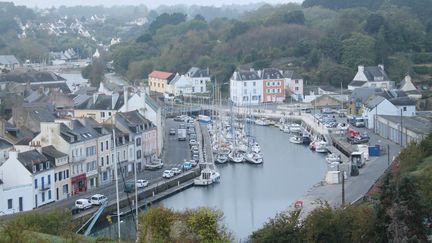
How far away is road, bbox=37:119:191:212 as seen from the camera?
1346 centimetres

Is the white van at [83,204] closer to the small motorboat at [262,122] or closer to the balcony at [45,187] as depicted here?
the balcony at [45,187]

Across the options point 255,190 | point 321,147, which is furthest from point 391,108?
point 255,190

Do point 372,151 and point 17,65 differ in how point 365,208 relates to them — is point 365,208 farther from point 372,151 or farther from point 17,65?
point 17,65

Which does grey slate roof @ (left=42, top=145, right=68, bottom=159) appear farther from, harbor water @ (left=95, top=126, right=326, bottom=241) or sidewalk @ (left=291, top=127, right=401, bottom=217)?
sidewalk @ (left=291, top=127, right=401, bottom=217)

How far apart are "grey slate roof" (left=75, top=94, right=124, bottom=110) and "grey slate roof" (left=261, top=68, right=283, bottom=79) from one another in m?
9.11

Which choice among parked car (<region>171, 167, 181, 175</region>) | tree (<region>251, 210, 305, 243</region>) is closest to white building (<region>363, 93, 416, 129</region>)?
parked car (<region>171, 167, 181, 175</region>)

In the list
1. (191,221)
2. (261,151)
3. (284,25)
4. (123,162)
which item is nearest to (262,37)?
(284,25)

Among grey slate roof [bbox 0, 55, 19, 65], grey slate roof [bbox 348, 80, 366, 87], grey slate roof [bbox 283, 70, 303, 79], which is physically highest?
grey slate roof [bbox 0, 55, 19, 65]

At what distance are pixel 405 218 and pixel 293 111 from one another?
17.1 meters

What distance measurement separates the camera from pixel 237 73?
90.7 ft

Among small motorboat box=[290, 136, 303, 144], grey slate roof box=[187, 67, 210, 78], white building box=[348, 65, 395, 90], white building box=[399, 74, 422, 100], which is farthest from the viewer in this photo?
grey slate roof box=[187, 67, 210, 78]

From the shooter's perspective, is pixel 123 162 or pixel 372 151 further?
pixel 372 151

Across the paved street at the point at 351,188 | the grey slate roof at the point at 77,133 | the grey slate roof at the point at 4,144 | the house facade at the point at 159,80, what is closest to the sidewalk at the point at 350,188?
the paved street at the point at 351,188

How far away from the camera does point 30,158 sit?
13398mm
